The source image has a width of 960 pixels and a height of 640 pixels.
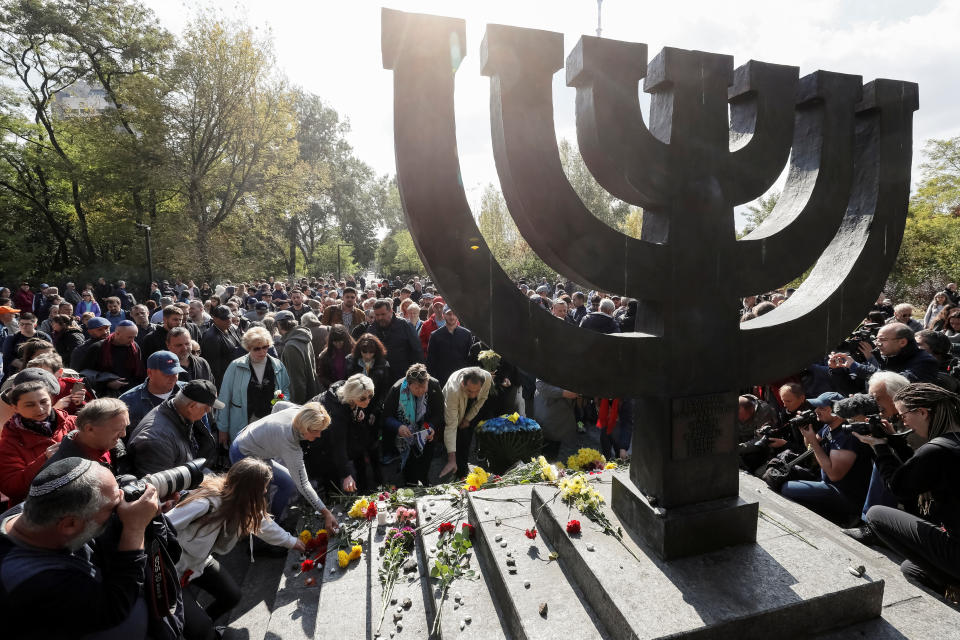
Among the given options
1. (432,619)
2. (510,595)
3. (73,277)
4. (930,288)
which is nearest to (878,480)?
(510,595)

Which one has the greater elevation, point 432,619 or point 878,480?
point 878,480

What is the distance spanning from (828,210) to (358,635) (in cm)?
335

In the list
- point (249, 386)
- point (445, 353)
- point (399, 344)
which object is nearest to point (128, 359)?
point (249, 386)

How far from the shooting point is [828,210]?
2455mm

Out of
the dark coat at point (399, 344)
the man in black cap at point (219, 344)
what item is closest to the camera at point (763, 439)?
the dark coat at point (399, 344)

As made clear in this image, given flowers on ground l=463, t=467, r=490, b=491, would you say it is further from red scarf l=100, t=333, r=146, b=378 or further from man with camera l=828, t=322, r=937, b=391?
red scarf l=100, t=333, r=146, b=378

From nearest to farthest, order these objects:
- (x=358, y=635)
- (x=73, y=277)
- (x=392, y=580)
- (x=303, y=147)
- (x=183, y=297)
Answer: (x=358, y=635)
(x=392, y=580)
(x=183, y=297)
(x=73, y=277)
(x=303, y=147)

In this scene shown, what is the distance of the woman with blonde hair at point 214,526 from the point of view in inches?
109

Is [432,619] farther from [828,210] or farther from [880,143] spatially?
[880,143]

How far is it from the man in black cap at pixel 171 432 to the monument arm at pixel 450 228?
7.64 feet

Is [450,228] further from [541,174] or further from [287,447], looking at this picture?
[287,447]

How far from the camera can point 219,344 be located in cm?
595

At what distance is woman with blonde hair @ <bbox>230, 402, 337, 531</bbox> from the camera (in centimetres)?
377

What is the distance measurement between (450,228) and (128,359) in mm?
4862
